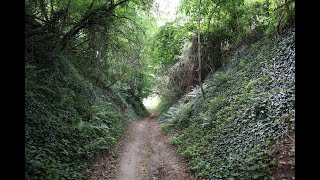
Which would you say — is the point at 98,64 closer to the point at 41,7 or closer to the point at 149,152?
the point at 41,7

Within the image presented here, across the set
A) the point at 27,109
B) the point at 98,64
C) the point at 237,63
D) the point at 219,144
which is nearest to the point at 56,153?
the point at 27,109

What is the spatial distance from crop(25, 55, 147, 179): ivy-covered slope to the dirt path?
551mm

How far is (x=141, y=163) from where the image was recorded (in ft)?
27.9

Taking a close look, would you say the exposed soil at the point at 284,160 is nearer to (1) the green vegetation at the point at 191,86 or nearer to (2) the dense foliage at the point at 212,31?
(1) the green vegetation at the point at 191,86

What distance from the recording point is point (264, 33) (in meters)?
12.4

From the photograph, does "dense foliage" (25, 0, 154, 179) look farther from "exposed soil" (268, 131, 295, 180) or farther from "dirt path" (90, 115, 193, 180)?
"exposed soil" (268, 131, 295, 180)

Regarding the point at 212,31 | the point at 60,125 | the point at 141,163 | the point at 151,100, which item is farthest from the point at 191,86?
the point at 151,100

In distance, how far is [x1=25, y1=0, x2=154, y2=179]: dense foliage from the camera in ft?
21.4

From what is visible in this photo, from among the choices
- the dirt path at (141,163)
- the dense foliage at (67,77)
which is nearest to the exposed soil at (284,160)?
the dirt path at (141,163)

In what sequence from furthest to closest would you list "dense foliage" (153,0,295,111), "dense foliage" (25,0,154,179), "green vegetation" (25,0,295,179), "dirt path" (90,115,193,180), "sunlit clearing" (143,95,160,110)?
1. "sunlit clearing" (143,95,160,110)
2. "dense foliage" (153,0,295,111)
3. "dirt path" (90,115,193,180)
4. "dense foliage" (25,0,154,179)
5. "green vegetation" (25,0,295,179)

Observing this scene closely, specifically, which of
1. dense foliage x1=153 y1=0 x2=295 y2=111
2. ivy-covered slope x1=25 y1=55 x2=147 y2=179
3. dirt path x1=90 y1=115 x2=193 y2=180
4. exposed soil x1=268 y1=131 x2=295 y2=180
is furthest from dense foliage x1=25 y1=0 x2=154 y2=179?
exposed soil x1=268 y1=131 x2=295 y2=180

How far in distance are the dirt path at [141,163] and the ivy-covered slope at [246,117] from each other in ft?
1.73
